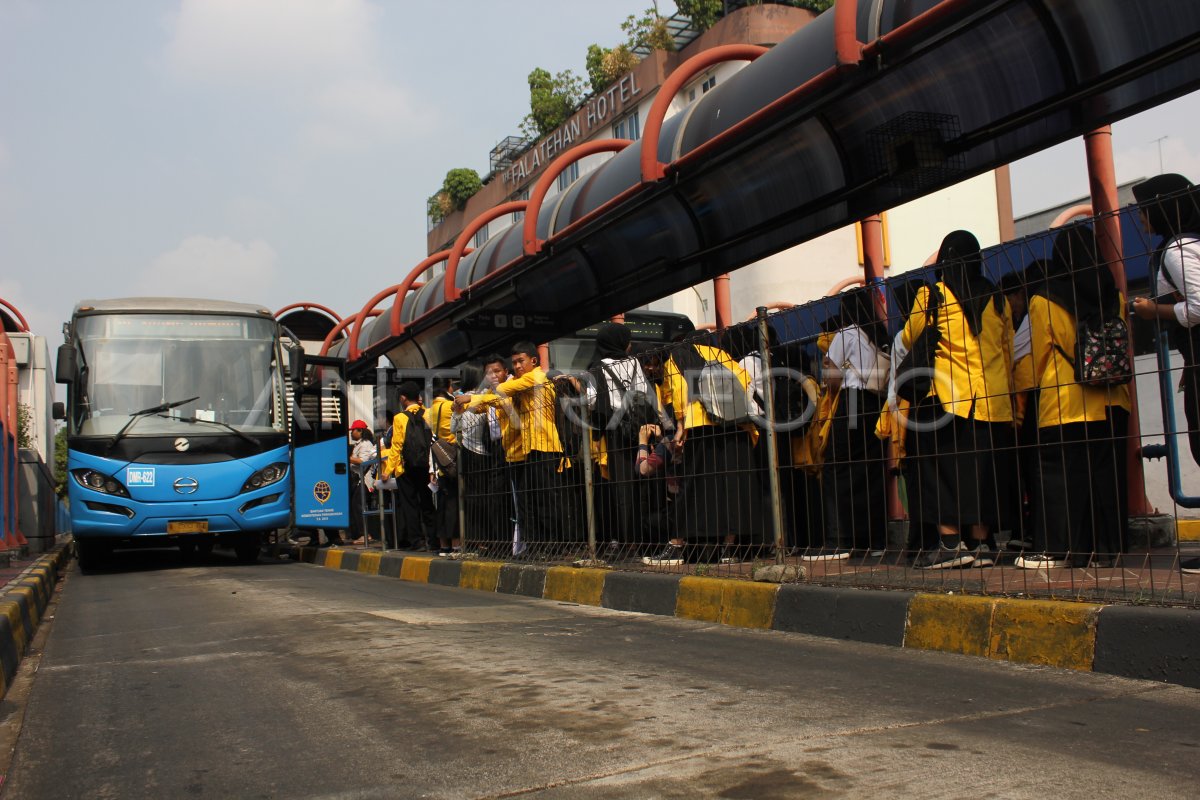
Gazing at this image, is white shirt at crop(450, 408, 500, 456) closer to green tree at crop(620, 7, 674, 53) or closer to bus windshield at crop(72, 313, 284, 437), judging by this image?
bus windshield at crop(72, 313, 284, 437)

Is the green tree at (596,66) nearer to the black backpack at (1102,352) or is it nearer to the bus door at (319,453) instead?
the bus door at (319,453)

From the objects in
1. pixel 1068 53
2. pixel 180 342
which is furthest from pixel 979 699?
pixel 180 342

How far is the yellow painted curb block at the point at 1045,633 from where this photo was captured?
420 centimetres

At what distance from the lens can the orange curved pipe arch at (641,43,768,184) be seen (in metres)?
8.11

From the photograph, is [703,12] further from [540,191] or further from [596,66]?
[540,191]

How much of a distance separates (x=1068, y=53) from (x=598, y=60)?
4147cm

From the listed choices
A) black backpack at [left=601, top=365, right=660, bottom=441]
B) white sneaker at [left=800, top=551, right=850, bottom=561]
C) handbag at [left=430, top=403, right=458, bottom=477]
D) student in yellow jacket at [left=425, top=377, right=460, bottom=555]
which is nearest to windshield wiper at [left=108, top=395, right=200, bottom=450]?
student in yellow jacket at [left=425, top=377, right=460, bottom=555]

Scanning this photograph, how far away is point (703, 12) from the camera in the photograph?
40.6 meters

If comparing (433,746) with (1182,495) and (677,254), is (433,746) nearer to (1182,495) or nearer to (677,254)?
(1182,495)

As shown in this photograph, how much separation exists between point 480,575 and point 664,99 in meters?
4.29

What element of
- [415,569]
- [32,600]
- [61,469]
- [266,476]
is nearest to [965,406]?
[32,600]

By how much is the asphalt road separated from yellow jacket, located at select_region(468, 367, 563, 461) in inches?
109

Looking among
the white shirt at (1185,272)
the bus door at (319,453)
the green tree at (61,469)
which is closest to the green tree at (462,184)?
the green tree at (61,469)

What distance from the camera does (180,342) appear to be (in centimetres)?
1256
